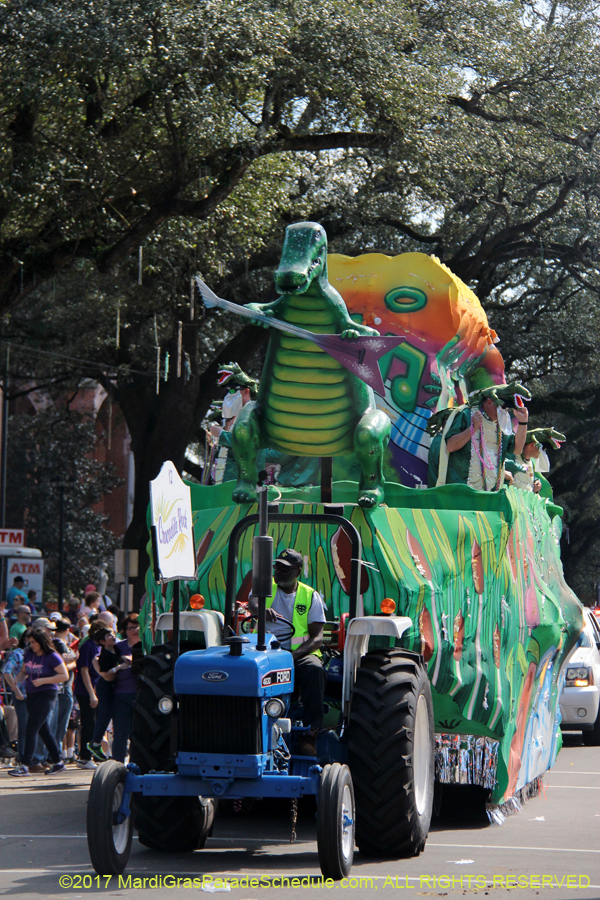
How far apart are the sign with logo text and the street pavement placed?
15.0 m

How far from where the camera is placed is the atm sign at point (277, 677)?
275 inches

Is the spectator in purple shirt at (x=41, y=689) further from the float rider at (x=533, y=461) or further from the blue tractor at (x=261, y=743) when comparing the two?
the float rider at (x=533, y=461)

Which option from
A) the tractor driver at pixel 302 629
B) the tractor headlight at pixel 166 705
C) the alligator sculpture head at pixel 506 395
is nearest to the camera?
the tractor headlight at pixel 166 705

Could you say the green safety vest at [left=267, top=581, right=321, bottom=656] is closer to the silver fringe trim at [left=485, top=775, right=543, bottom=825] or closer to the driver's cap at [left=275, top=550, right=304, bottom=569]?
the driver's cap at [left=275, top=550, right=304, bottom=569]

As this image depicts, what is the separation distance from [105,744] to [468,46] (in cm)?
1308

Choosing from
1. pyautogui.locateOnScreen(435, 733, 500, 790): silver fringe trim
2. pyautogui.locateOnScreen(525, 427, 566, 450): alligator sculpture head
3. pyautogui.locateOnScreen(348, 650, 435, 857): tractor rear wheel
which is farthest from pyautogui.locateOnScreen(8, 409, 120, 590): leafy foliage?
pyautogui.locateOnScreen(348, 650, 435, 857): tractor rear wheel

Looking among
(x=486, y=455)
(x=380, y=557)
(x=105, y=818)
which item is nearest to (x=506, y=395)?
(x=486, y=455)

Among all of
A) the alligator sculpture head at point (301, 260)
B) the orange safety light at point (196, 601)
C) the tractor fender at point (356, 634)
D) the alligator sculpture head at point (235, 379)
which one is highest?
the alligator sculpture head at point (301, 260)

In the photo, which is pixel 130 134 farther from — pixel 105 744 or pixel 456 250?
pixel 456 250

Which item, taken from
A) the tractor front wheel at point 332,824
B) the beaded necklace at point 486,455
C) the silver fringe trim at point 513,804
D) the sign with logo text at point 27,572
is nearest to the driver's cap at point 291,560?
the tractor front wheel at point 332,824

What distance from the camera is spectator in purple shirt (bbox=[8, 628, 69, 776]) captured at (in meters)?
12.8

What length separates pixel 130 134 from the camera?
17.1 meters

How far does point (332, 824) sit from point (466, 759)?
8.07 ft

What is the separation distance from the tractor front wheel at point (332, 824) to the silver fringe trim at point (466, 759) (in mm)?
2064
